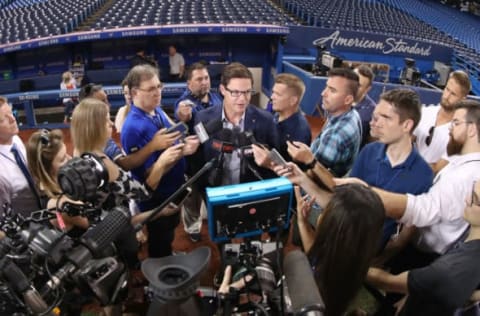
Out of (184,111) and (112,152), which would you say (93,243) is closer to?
(112,152)

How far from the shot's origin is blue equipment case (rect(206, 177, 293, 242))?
3.93 feet

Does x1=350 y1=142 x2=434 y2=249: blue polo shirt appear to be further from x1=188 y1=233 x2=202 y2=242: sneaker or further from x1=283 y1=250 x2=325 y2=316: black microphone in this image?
x1=188 y1=233 x2=202 y2=242: sneaker

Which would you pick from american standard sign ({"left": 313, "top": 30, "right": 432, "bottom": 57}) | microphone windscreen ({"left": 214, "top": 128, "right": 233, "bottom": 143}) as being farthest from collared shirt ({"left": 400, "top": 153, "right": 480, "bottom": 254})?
american standard sign ({"left": 313, "top": 30, "right": 432, "bottom": 57})

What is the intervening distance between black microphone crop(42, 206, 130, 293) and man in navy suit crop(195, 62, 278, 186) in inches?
36.4

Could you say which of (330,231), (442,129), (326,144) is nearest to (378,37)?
(442,129)

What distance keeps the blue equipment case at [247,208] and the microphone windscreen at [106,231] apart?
0.30 m

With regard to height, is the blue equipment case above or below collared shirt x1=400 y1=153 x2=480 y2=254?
above

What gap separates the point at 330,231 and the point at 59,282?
91cm

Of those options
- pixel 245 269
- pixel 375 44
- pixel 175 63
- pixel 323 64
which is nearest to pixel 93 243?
pixel 245 269

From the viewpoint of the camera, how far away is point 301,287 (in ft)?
3.08

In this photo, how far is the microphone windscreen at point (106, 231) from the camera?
3.65 feet

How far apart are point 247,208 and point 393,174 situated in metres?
1.11

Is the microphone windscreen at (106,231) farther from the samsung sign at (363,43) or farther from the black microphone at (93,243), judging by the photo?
the samsung sign at (363,43)

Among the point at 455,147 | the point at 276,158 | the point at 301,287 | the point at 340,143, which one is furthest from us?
the point at 340,143
